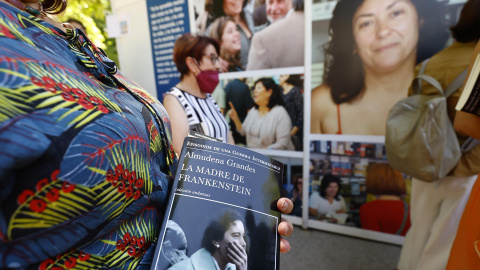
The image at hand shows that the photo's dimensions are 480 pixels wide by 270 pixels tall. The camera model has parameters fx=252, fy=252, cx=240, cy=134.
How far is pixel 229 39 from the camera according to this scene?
2705 mm

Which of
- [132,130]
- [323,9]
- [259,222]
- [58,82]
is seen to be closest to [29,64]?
[58,82]

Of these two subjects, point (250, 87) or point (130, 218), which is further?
point (250, 87)

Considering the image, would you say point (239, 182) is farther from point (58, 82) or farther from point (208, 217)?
point (58, 82)

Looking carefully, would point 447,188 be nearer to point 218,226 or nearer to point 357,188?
point 357,188

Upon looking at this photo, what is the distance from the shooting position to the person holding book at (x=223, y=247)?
0.45 meters

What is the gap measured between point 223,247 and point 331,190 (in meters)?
2.19

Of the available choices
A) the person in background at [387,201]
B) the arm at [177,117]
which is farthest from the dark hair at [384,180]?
the arm at [177,117]

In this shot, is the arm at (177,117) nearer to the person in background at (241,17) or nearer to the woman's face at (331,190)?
the person in background at (241,17)

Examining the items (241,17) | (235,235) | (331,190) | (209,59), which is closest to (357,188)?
(331,190)

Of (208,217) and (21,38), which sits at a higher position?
(21,38)

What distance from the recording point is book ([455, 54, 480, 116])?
913 millimetres

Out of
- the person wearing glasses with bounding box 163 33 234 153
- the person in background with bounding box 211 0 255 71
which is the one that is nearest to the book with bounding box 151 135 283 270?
the person wearing glasses with bounding box 163 33 234 153

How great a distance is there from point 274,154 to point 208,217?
7.28 feet

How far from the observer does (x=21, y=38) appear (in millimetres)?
381
